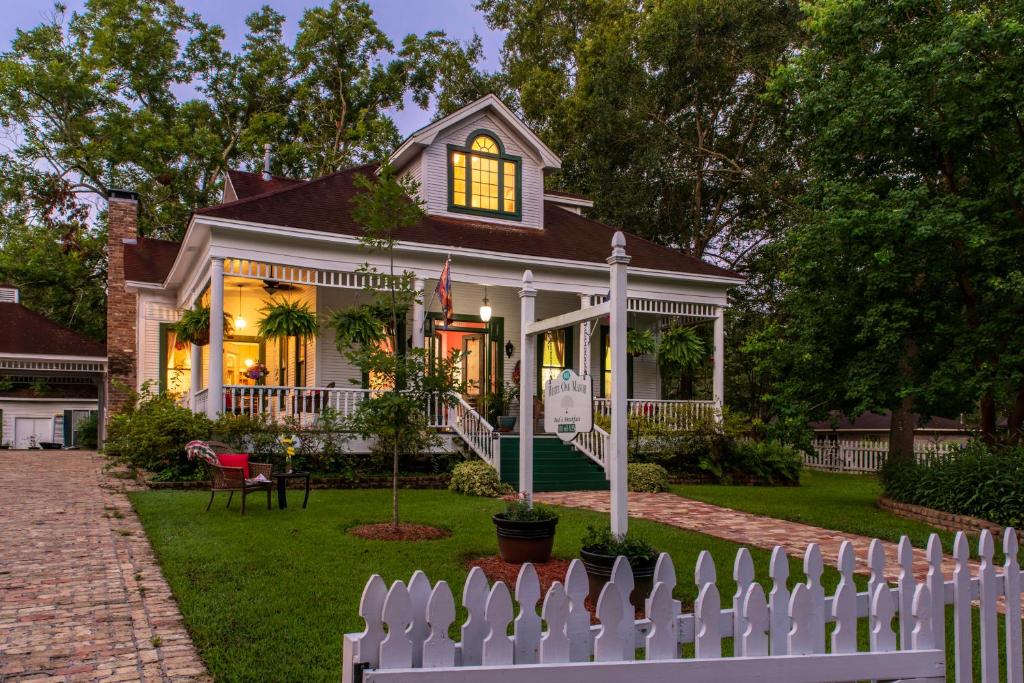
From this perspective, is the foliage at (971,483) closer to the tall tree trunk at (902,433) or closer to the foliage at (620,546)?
the tall tree trunk at (902,433)

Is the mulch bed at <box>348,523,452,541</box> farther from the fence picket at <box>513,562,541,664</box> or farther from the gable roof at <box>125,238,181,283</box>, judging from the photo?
the gable roof at <box>125,238,181,283</box>

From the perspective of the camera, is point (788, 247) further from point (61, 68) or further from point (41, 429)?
point (41, 429)

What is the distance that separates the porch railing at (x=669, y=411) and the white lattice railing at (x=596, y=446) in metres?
1.62

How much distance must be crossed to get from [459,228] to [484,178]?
174 cm

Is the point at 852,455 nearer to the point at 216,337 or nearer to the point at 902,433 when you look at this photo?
the point at 902,433

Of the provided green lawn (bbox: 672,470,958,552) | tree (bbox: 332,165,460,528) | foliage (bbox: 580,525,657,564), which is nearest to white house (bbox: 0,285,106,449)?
tree (bbox: 332,165,460,528)

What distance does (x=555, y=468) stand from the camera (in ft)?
45.5

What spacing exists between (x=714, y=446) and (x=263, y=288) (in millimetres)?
10163

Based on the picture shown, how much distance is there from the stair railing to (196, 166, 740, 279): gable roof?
133 inches

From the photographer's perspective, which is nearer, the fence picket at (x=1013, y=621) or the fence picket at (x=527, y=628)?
the fence picket at (x=527, y=628)

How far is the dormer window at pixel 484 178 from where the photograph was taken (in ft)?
56.1

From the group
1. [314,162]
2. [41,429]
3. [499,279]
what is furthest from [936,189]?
[41,429]

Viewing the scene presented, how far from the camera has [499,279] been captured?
15758 millimetres

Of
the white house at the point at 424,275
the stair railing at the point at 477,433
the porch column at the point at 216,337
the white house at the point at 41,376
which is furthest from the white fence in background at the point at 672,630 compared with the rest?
the white house at the point at 41,376
